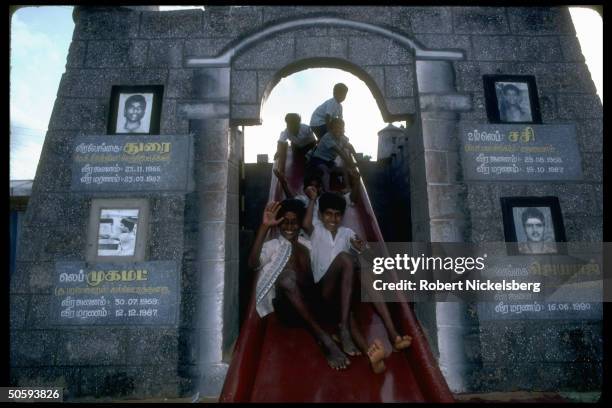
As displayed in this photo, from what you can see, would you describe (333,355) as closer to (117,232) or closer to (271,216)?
(271,216)

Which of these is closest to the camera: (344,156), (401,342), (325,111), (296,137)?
(401,342)

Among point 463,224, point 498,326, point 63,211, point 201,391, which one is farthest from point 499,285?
point 63,211

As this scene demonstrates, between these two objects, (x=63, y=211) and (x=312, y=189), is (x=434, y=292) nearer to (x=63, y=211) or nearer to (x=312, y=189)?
(x=312, y=189)

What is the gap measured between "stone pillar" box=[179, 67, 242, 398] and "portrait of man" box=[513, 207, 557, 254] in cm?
292

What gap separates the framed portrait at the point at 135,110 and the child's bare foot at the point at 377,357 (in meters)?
3.03

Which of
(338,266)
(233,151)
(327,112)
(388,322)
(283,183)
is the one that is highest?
(327,112)

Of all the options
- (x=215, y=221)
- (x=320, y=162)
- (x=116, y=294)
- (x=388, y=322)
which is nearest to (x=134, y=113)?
(x=215, y=221)

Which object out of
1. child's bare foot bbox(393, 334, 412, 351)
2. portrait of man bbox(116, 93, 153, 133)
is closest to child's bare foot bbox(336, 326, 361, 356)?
child's bare foot bbox(393, 334, 412, 351)

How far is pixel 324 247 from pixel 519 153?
230 centimetres

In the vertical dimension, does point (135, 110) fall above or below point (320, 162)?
above

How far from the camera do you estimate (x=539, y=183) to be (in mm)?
3803

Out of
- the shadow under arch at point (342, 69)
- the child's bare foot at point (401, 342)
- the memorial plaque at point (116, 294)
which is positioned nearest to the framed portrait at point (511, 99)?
the shadow under arch at point (342, 69)

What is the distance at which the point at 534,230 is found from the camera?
3.69 metres

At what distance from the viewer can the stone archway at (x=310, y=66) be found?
148 inches
